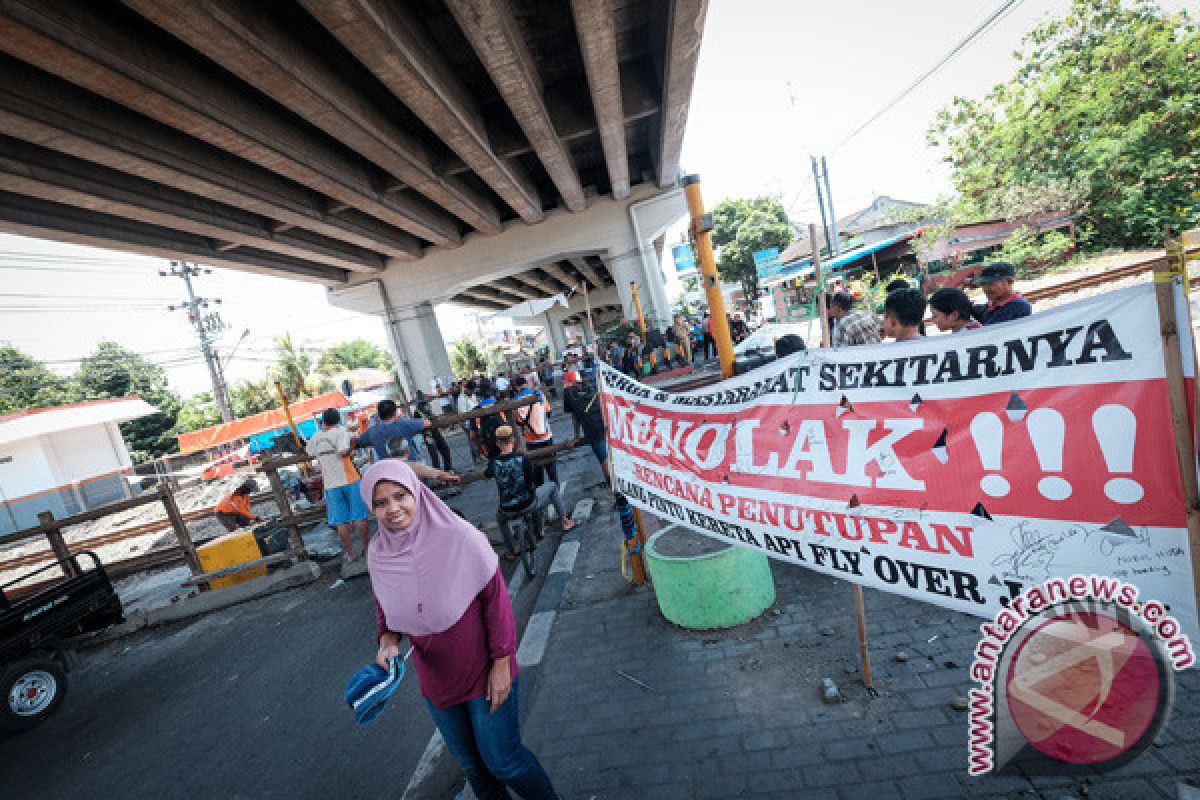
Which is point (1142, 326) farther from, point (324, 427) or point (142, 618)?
point (142, 618)

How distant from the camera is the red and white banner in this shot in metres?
1.69

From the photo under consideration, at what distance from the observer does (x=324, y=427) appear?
20.7 feet

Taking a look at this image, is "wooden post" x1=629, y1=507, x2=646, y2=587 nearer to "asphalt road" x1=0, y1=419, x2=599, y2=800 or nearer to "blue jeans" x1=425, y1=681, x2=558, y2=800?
"asphalt road" x1=0, y1=419, x2=599, y2=800

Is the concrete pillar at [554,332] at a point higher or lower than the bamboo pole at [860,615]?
higher

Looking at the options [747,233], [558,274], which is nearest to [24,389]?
[558,274]

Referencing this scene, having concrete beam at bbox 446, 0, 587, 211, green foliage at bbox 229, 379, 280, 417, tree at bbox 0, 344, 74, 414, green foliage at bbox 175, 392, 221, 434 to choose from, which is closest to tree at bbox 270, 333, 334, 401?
green foliage at bbox 229, 379, 280, 417

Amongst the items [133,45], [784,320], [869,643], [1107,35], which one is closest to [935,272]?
[784,320]

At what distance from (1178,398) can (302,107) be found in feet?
29.6

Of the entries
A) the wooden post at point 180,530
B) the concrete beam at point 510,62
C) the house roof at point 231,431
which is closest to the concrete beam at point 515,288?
the house roof at point 231,431

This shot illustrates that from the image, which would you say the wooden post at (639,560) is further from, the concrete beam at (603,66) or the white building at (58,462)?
the white building at (58,462)

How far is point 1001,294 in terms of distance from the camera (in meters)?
4.12

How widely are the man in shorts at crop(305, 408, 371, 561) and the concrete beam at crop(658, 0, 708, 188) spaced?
7148 millimetres

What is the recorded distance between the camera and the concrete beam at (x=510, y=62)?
19.2ft

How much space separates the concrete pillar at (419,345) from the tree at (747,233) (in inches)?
1240
